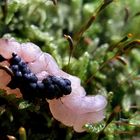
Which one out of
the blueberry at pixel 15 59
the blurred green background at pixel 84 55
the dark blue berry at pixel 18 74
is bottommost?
the blurred green background at pixel 84 55

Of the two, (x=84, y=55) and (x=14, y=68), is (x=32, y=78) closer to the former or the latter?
(x=14, y=68)

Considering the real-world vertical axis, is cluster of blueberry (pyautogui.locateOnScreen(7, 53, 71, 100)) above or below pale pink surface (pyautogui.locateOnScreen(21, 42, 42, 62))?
below

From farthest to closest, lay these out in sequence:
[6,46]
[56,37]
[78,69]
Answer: [56,37], [78,69], [6,46]

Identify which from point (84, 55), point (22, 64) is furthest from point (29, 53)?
point (84, 55)

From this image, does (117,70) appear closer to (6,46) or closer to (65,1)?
(65,1)

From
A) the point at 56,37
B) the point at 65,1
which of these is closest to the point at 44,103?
the point at 56,37

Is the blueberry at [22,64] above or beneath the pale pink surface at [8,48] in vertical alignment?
beneath
